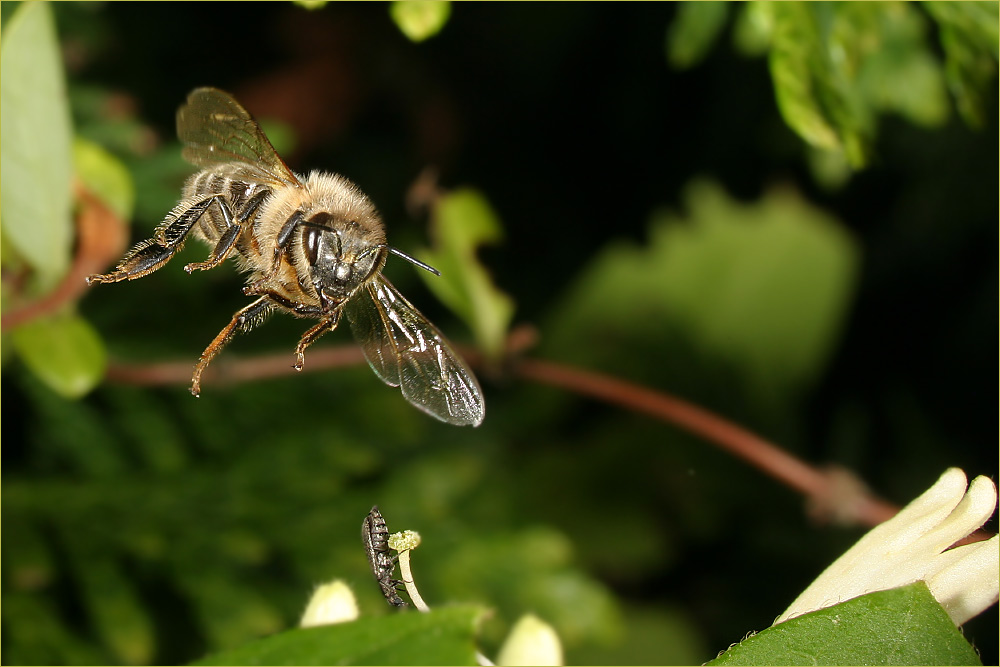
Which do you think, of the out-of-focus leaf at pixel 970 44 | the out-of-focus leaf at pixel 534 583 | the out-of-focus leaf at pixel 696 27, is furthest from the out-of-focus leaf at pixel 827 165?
the out-of-focus leaf at pixel 534 583

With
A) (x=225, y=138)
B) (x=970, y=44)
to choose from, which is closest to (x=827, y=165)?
(x=970, y=44)

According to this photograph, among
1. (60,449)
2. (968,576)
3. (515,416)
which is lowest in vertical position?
(515,416)

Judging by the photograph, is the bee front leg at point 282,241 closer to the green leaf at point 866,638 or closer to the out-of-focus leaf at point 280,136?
the green leaf at point 866,638

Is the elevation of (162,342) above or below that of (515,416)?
above

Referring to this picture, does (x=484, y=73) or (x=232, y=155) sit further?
(x=484, y=73)

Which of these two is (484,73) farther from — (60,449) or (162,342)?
(60,449)

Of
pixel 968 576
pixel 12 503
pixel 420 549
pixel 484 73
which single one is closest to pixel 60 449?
pixel 12 503

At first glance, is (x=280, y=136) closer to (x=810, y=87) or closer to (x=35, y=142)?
(x=35, y=142)
